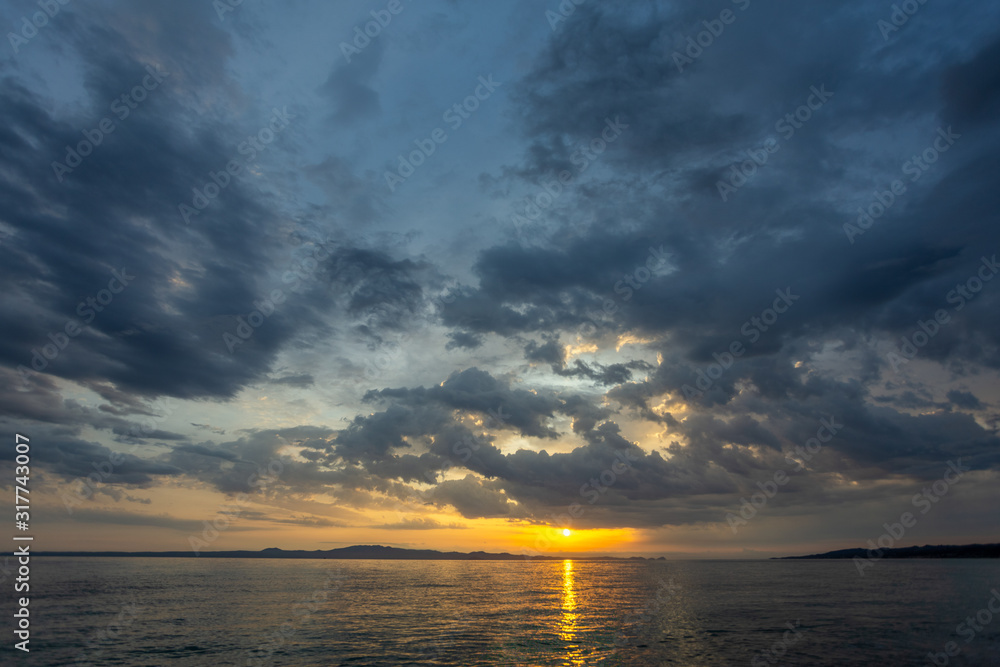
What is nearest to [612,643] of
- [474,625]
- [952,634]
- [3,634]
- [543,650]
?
[543,650]

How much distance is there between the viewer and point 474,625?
59.6m

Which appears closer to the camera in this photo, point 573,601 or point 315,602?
point 315,602

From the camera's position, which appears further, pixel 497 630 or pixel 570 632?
pixel 497 630

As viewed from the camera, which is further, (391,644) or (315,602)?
(315,602)

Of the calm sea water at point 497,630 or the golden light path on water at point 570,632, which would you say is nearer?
the calm sea water at point 497,630

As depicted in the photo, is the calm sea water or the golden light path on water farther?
the golden light path on water

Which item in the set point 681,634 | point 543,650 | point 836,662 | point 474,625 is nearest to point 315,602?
point 474,625

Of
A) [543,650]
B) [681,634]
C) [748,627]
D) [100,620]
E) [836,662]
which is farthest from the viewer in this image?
[100,620]

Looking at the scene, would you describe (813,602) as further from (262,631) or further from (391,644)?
(262,631)

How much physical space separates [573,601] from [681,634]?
133 ft

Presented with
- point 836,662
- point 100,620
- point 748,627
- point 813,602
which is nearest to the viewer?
point 836,662

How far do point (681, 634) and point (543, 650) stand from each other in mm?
16925

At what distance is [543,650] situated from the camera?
45.5 meters

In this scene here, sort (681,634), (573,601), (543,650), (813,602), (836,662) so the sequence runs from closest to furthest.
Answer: (836,662) < (543,650) < (681,634) < (813,602) < (573,601)
